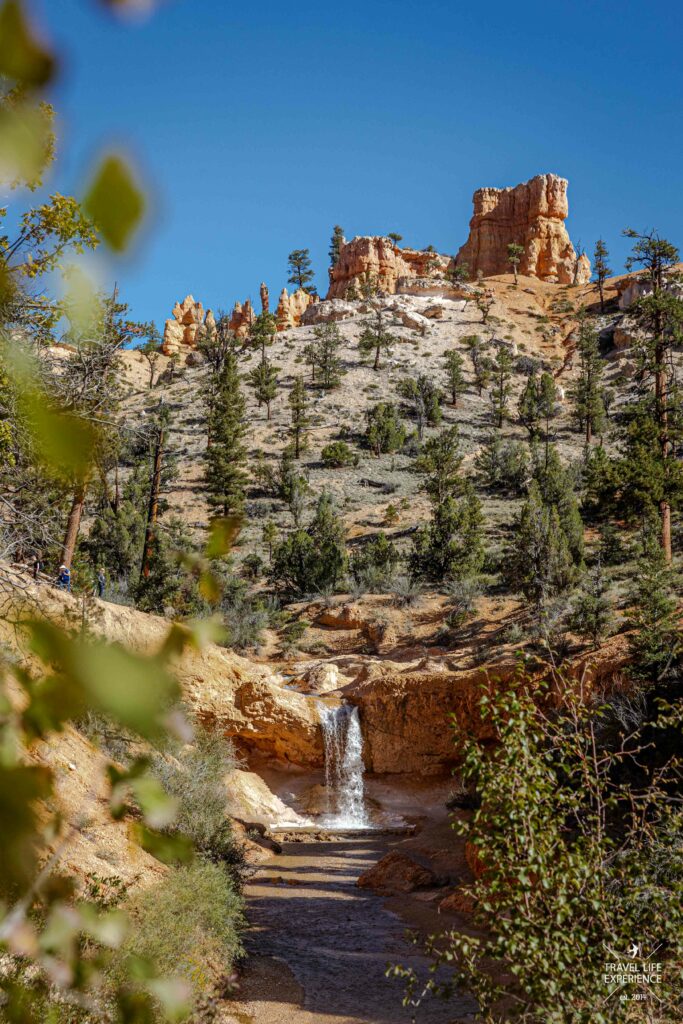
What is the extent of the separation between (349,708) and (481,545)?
10767mm

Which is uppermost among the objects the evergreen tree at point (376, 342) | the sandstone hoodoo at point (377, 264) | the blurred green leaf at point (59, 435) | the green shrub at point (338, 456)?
the sandstone hoodoo at point (377, 264)

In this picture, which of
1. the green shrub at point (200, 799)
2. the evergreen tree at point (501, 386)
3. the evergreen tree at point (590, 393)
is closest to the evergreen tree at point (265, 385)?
the evergreen tree at point (501, 386)

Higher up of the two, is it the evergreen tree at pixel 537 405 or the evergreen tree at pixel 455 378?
the evergreen tree at pixel 455 378

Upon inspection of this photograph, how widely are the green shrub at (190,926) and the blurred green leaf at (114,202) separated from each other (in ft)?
20.0

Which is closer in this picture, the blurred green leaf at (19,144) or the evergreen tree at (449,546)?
the blurred green leaf at (19,144)

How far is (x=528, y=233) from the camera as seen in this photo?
85062 mm

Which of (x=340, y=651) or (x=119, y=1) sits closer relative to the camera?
(x=119, y=1)

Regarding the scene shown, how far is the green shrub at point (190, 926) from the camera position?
6.28m

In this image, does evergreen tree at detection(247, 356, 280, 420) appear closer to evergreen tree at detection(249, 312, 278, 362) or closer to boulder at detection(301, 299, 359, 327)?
evergreen tree at detection(249, 312, 278, 362)

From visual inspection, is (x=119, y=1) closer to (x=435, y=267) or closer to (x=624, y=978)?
(x=624, y=978)

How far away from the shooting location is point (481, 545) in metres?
26.9

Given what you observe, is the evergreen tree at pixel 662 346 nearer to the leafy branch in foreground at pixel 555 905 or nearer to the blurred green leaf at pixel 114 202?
the leafy branch in foreground at pixel 555 905

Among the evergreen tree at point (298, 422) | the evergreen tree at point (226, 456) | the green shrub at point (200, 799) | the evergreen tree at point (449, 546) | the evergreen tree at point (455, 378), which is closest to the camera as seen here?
the green shrub at point (200, 799)

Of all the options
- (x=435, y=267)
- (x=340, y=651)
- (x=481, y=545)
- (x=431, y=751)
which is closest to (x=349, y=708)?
(x=431, y=751)
